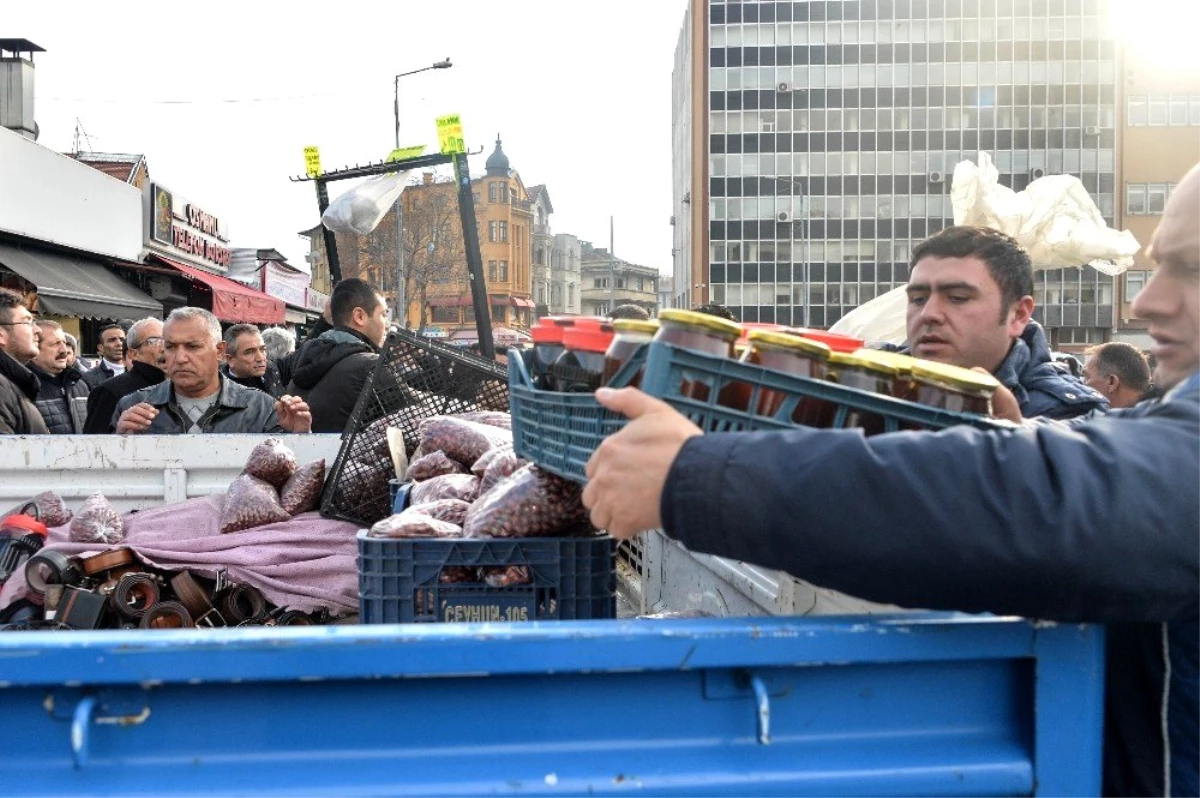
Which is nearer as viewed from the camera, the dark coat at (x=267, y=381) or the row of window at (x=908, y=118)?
the dark coat at (x=267, y=381)

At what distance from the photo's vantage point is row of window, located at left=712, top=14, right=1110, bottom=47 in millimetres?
66000

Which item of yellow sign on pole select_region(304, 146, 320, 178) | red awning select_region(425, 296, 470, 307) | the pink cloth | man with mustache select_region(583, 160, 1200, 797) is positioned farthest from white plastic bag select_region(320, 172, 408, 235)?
red awning select_region(425, 296, 470, 307)

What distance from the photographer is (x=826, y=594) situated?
1954 mm

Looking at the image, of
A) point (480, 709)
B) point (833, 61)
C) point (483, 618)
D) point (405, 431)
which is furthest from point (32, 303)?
point (833, 61)

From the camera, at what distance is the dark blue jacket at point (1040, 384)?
115 inches

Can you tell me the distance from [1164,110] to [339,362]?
73.1m

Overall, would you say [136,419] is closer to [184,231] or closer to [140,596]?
[140,596]

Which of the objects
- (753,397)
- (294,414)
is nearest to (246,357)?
(294,414)

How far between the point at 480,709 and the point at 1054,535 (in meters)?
0.74

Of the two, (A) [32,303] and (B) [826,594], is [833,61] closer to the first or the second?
(A) [32,303]

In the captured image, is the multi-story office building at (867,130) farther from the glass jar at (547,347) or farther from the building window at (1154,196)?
the glass jar at (547,347)

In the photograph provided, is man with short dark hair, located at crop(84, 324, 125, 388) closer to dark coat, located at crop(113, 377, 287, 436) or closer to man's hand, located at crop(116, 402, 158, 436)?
dark coat, located at crop(113, 377, 287, 436)

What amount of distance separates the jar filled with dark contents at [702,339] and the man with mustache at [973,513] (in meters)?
0.25

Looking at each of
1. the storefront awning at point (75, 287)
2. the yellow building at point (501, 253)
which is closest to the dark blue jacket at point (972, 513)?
the storefront awning at point (75, 287)
